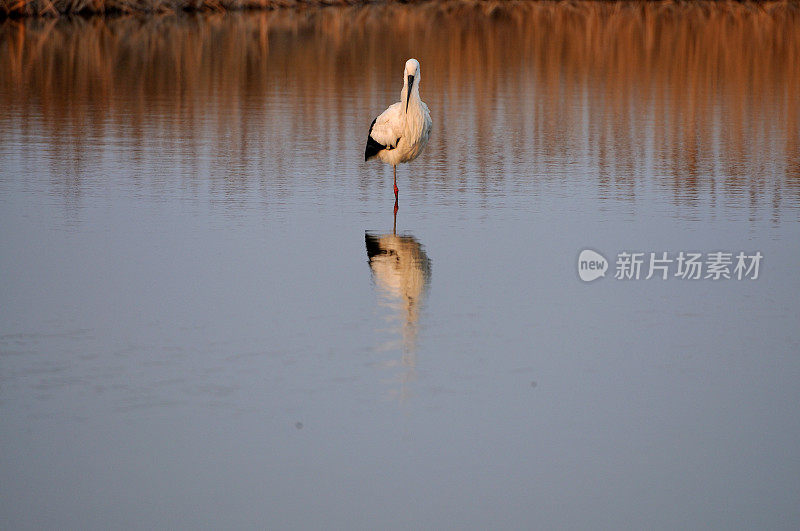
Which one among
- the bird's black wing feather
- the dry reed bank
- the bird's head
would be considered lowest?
the bird's black wing feather

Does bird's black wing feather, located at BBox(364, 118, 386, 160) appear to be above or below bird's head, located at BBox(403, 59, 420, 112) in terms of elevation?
below

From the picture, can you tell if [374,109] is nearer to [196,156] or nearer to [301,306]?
[196,156]

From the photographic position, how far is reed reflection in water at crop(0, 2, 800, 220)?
1356 cm

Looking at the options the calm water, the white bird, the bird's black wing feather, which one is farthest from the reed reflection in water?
the white bird

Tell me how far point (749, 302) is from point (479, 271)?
6.02 feet

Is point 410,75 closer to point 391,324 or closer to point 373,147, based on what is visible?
point 373,147

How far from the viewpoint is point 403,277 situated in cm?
898

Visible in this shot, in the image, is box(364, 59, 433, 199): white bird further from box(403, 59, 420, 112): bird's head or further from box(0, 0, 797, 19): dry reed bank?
box(0, 0, 797, 19): dry reed bank

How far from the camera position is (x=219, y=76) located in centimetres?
2344

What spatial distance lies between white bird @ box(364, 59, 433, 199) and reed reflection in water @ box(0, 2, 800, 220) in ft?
1.44

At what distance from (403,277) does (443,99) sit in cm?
1150

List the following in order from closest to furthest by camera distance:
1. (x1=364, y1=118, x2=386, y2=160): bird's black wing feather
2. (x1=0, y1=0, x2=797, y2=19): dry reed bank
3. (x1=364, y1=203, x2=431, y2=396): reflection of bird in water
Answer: (x1=364, y1=203, x2=431, y2=396): reflection of bird in water
(x1=364, y1=118, x2=386, y2=160): bird's black wing feather
(x1=0, y1=0, x2=797, y2=19): dry reed bank

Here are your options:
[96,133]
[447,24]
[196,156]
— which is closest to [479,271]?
[196,156]

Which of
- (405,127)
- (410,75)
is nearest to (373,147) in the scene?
(405,127)
